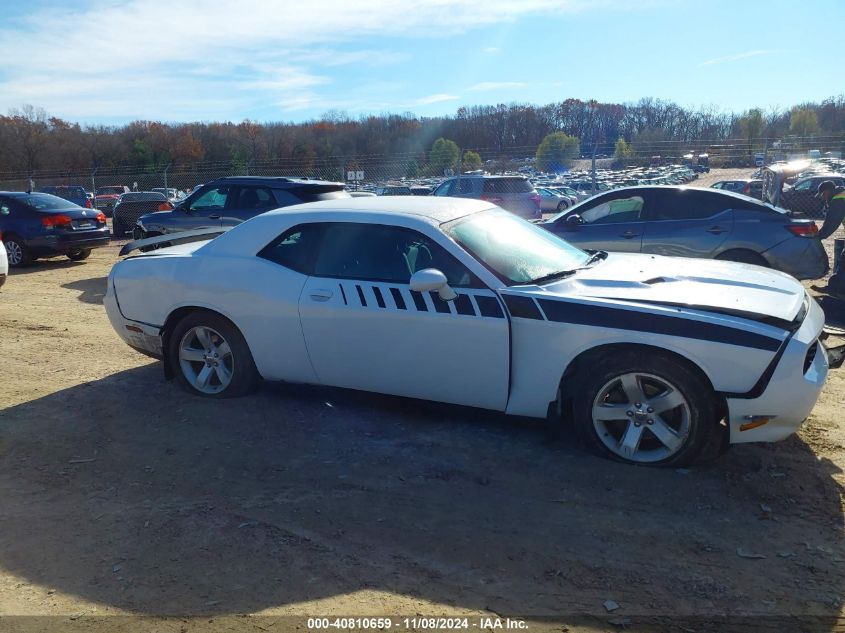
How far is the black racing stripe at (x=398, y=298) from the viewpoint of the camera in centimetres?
455

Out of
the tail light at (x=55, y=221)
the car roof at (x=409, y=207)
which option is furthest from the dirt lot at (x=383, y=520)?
the tail light at (x=55, y=221)

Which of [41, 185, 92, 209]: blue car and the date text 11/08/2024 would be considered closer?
the date text 11/08/2024

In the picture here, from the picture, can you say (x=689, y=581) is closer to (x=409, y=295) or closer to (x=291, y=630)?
(x=291, y=630)

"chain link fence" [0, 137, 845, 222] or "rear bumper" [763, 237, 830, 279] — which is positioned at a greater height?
"chain link fence" [0, 137, 845, 222]

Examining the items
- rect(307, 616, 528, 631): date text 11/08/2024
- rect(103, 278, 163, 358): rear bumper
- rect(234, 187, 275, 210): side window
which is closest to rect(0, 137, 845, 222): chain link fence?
rect(234, 187, 275, 210): side window

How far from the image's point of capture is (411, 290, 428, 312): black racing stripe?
176 inches

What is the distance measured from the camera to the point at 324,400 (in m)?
5.35

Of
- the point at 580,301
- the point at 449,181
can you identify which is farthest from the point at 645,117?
the point at 580,301

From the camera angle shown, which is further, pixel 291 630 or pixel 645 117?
pixel 645 117

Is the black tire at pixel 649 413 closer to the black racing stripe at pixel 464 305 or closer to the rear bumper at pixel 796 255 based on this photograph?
the black racing stripe at pixel 464 305

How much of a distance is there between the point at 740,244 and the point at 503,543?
6.50 m

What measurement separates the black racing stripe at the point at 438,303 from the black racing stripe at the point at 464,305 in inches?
2.9

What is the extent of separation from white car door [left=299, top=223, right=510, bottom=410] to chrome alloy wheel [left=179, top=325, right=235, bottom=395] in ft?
2.77

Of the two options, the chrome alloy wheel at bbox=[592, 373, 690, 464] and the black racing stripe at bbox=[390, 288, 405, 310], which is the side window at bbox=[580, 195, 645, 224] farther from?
the chrome alloy wheel at bbox=[592, 373, 690, 464]
